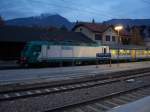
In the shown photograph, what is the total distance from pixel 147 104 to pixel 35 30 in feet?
150

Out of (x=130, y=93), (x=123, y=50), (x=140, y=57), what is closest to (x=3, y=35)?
(x=123, y=50)

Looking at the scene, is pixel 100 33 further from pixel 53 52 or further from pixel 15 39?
pixel 53 52

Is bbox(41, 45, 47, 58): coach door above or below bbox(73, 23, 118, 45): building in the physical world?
below

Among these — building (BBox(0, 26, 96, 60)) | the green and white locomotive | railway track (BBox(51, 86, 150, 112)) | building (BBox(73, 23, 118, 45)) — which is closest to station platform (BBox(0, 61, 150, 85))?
the green and white locomotive

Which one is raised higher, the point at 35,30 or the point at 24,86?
the point at 35,30

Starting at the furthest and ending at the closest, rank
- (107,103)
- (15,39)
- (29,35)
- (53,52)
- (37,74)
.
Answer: (29,35) < (15,39) < (53,52) < (37,74) < (107,103)

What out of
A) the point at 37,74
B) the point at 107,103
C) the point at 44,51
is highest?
the point at 44,51

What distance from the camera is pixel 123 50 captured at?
1831 inches

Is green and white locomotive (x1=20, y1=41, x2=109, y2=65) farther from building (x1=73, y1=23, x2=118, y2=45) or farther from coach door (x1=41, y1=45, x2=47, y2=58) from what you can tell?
building (x1=73, y1=23, x2=118, y2=45)

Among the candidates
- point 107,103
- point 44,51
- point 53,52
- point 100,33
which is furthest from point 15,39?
point 107,103

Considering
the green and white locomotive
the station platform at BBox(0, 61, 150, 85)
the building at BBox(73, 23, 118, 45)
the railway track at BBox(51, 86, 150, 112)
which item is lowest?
the railway track at BBox(51, 86, 150, 112)

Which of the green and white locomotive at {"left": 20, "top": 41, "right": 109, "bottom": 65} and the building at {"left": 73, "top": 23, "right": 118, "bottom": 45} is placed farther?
the building at {"left": 73, "top": 23, "right": 118, "bottom": 45}

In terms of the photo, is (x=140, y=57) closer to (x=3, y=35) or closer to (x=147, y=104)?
(x=3, y=35)

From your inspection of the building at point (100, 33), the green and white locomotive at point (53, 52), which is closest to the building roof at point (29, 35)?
the green and white locomotive at point (53, 52)
